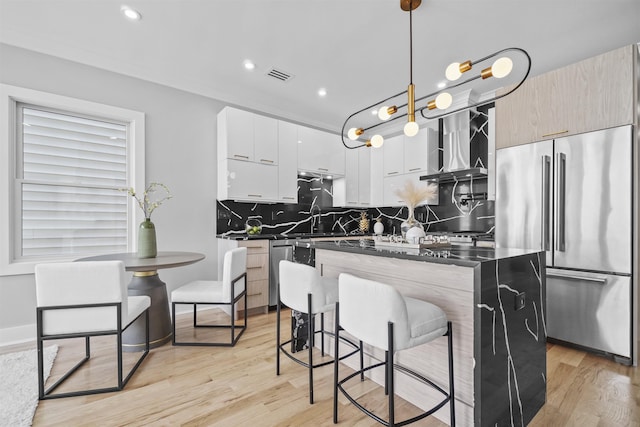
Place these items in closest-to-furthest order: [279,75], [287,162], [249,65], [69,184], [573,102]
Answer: [573,102]
[69,184]
[249,65]
[279,75]
[287,162]

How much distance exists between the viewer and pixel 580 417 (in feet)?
5.43

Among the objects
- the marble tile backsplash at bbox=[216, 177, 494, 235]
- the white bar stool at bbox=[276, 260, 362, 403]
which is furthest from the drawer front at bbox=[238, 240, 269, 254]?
the white bar stool at bbox=[276, 260, 362, 403]

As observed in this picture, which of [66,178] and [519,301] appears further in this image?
[66,178]

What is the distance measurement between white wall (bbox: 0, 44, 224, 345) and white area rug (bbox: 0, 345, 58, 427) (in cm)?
55

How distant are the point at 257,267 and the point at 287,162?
4.93 ft

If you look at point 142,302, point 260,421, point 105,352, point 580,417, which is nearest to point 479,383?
point 580,417

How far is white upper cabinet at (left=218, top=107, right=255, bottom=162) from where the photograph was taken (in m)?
3.61

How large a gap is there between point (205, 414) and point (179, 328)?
1552 millimetres

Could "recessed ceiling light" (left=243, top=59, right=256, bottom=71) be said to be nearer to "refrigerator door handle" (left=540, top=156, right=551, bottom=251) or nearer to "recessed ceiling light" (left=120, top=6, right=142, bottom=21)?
"recessed ceiling light" (left=120, top=6, right=142, bottom=21)

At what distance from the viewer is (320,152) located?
455 centimetres

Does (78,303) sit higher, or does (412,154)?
(412,154)

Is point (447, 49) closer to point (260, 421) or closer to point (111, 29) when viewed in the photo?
point (111, 29)

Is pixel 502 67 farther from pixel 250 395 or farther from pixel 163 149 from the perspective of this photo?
pixel 163 149

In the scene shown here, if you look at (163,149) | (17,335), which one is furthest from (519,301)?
(17,335)
